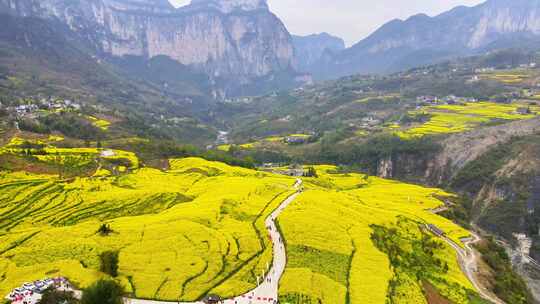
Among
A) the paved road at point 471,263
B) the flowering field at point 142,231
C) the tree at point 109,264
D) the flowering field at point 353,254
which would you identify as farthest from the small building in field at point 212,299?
the paved road at point 471,263

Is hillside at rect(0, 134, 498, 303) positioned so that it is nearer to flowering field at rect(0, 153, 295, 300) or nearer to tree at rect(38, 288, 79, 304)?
flowering field at rect(0, 153, 295, 300)

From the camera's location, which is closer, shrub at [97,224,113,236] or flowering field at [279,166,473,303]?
flowering field at [279,166,473,303]

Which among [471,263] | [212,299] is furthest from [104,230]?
[471,263]

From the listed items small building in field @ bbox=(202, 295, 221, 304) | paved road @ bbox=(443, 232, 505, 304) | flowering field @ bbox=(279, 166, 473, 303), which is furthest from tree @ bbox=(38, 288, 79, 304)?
paved road @ bbox=(443, 232, 505, 304)

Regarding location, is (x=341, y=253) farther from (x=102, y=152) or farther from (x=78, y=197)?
(x=102, y=152)

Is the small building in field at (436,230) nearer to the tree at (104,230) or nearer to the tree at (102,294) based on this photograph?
the tree at (104,230)
